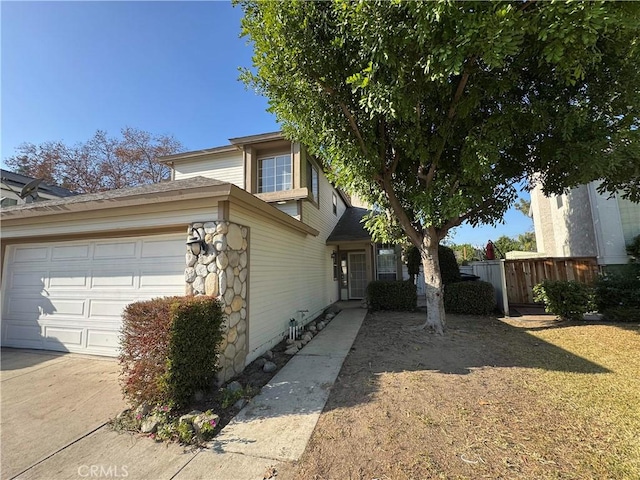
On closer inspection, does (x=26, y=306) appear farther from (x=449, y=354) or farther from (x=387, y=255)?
(x=387, y=255)

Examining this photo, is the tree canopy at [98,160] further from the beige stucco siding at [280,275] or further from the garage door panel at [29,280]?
the beige stucco siding at [280,275]

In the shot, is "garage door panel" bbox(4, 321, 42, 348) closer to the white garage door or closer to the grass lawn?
the white garage door

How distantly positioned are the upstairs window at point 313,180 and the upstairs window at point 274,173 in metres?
0.85

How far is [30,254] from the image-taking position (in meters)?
6.34

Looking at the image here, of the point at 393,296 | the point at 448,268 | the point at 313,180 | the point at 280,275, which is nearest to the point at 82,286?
the point at 280,275

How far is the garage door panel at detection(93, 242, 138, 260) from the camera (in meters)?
5.43

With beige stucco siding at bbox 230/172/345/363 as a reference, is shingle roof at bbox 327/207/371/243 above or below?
above

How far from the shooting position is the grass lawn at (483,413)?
8.05 feet

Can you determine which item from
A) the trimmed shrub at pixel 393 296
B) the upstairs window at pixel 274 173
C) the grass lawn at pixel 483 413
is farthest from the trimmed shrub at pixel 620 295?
the upstairs window at pixel 274 173

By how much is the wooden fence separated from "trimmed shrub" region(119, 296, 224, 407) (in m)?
11.4

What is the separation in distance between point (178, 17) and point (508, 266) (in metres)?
13.4

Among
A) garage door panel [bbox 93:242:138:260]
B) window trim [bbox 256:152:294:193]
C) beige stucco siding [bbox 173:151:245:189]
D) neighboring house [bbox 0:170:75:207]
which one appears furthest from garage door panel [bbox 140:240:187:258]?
neighboring house [bbox 0:170:75:207]

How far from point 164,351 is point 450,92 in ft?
22.0

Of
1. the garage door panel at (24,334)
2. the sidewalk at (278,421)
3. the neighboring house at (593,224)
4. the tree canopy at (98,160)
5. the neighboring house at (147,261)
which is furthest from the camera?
the tree canopy at (98,160)
